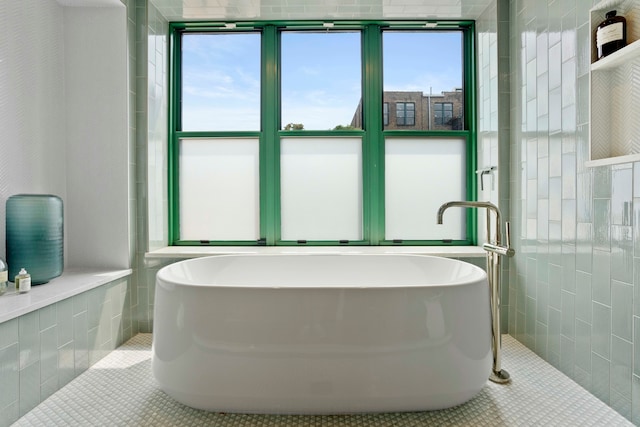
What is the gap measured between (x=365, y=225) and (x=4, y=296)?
2.07 metres

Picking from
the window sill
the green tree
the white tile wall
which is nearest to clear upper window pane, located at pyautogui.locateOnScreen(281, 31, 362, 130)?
the green tree

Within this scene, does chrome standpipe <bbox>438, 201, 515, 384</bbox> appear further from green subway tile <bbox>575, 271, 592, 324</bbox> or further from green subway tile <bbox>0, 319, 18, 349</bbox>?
green subway tile <bbox>0, 319, 18, 349</bbox>

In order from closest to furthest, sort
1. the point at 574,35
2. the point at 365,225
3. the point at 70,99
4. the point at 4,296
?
the point at 4,296 < the point at 574,35 < the point at 70,99 < the point at 365,225

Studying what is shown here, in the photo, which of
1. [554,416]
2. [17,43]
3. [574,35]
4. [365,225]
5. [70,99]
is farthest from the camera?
[365,225]

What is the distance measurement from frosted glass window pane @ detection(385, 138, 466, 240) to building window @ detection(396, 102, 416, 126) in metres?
0.13

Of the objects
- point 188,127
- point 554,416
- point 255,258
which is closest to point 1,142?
point 188,127

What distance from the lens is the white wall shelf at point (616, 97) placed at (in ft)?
4.70

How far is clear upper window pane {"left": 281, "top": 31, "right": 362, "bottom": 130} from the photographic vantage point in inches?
109

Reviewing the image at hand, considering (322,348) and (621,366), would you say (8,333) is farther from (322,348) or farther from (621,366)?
(621,366)

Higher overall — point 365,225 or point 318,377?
point 365,225

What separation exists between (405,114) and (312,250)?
4.04 ft

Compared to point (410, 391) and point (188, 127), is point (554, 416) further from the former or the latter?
point (188, 127)

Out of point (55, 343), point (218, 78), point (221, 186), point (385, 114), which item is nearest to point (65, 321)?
point (55, 343)

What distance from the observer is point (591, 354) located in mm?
1639
